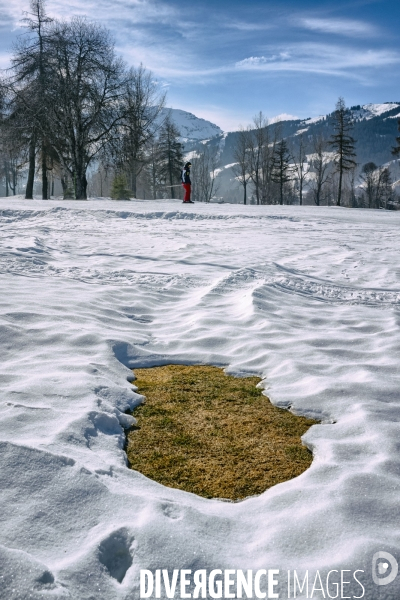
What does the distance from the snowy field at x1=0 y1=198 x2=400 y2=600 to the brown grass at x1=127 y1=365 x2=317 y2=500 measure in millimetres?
123

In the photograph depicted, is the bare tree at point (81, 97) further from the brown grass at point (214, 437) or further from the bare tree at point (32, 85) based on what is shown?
the brown grass at point (214, 437)

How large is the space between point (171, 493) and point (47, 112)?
2766 centimetres

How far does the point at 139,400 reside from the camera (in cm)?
356

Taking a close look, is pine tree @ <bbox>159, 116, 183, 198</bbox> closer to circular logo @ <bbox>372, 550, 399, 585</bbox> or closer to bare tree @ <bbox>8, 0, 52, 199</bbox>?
bare tree @ <bbox>8, 0, 52, 199</bbox>

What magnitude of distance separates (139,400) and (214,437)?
78 cm

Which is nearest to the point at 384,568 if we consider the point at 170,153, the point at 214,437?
the point at 214,437

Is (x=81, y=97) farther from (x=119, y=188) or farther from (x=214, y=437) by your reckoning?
(x=214, y=437)

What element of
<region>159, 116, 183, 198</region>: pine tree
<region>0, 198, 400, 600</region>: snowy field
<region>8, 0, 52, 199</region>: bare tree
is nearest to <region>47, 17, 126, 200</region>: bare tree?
<region>8, 0, 52, 199</region>: bare tree

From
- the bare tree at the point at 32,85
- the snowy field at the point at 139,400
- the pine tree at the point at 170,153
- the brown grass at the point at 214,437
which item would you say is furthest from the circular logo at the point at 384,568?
the pine tree at the point at 170,153

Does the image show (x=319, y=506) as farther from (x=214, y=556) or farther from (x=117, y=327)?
(x=117, y=327)

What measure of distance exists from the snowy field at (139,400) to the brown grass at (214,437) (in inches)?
4.8

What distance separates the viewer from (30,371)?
11.8 ft

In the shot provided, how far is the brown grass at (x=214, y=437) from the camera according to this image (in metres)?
2.64

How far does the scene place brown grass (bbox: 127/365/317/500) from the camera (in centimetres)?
264
